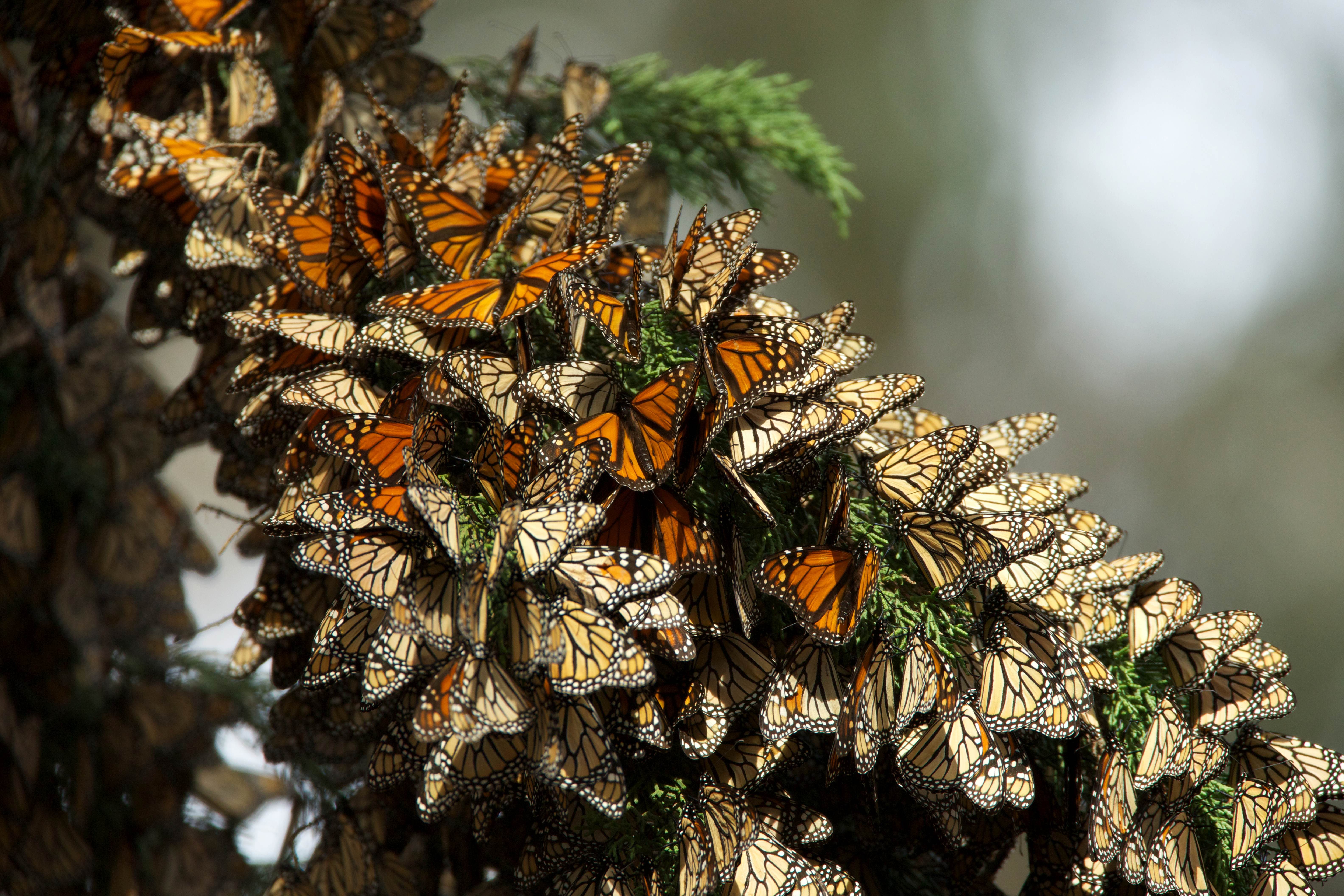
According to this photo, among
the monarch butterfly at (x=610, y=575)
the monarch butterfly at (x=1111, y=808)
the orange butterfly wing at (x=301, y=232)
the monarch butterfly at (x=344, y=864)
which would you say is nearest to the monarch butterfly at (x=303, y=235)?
the orange butterfly wing at (x=301, y=232)

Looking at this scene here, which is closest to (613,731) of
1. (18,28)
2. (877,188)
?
(18,28)

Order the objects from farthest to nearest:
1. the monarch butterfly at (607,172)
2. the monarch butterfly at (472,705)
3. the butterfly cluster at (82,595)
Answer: the butterfly cluster at (82,595) < the monarch butterfly at (607,172) < the monarch butterfly at (472,705)

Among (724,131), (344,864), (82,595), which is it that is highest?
(724,131)

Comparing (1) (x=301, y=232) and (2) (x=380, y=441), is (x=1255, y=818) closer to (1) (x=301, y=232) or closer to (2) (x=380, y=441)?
(2) (x=380, y=441)

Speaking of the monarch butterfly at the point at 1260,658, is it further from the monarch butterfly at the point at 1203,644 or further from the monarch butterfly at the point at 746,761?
the monarch butterfly at the point at 746,761

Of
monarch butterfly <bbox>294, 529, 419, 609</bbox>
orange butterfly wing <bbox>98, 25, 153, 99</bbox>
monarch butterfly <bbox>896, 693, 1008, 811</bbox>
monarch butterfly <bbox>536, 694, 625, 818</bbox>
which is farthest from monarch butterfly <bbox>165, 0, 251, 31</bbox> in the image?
monarch butterfly <bbox>896, 693, 1008, 811</bbox>

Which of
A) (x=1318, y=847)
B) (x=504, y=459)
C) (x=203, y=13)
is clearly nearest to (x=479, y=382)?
(x=504, y=459)
